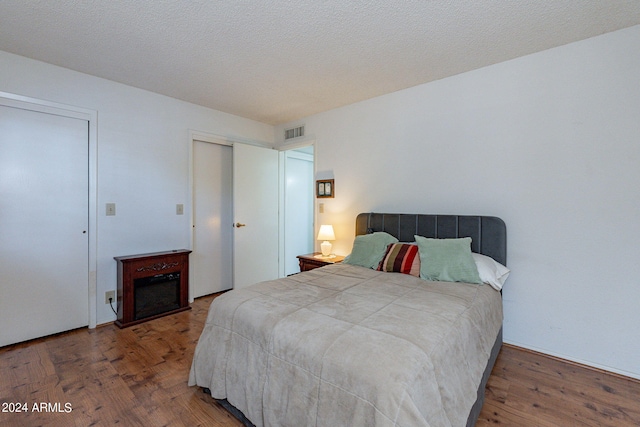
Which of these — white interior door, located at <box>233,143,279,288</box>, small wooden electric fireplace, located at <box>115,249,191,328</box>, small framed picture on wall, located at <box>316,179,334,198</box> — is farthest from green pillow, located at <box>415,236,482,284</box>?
small wooden electric fireplace, located at <box>115,249,191,328</box>

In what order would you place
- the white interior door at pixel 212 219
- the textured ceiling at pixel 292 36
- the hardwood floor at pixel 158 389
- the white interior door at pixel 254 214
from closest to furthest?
the hardwood floor at pixel 158 389 < the textured ceiling at pixel 292 36 < the white interior door at pixel 212 219 < the white interior door at pixel 254 214

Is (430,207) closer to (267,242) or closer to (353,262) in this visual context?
(353,262)

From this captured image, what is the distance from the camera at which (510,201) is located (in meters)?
2.45

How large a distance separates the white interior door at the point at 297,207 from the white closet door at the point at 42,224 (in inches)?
106

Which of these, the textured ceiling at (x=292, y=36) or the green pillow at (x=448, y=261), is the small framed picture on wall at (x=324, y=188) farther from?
the green pillow at (x=448, y=261)

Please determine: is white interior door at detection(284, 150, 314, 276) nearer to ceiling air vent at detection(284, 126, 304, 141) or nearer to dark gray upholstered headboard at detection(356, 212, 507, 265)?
ceiling air vent at detection(284, 126, 304, 141)

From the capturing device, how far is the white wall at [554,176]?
79.4 inches

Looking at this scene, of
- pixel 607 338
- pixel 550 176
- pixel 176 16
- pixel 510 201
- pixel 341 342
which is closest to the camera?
pixel 341 342

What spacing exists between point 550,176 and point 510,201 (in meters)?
0.34

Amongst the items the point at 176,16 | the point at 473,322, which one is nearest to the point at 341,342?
the point at 473,322

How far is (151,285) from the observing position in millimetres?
3033

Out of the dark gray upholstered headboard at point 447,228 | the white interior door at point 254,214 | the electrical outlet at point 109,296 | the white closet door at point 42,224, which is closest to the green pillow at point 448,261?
the dark gray upholstered headboard at point 447,228

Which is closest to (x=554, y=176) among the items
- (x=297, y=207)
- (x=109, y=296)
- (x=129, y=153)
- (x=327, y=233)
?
(x=327, y=233)

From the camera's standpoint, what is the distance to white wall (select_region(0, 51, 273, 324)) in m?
2.61
